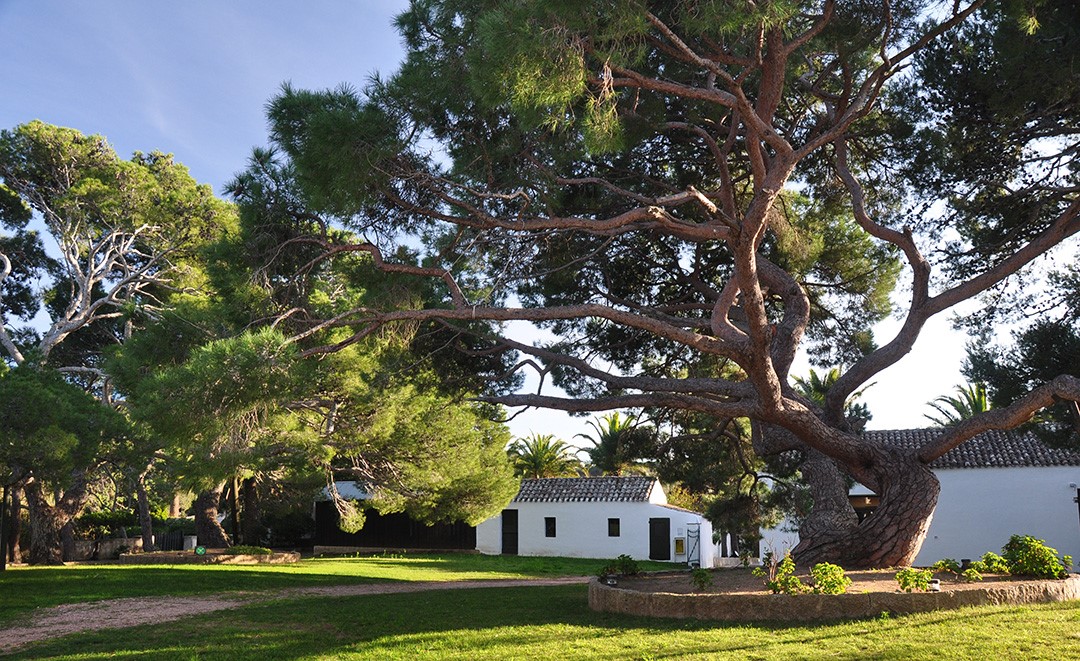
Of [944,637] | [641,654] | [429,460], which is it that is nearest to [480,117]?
[641,654]

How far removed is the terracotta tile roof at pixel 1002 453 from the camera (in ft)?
73.5

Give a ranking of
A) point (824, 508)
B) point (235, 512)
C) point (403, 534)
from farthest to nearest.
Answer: point (403, 534) < point (235, 512) < point (824, 508)

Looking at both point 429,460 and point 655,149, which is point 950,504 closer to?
point 429,460

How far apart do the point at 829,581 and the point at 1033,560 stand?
3.22 meters

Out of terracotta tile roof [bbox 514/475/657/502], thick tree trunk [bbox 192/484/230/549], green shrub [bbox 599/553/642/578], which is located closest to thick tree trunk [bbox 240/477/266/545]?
thick tree trunk [bbox 192/484/230/549]

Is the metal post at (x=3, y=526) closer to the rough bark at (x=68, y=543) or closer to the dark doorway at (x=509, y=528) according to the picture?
the rough bark at (x=68, y=543)

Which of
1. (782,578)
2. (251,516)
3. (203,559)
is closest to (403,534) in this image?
(251,516)

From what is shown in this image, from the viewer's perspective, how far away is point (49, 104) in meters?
7.84

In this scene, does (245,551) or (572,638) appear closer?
(572,638)

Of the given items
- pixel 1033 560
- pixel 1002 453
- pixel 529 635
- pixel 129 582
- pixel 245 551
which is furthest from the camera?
pixel 1002 453

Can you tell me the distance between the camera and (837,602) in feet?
29.5

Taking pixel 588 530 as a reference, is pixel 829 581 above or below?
above

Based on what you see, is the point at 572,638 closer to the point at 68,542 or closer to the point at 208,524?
the point at 208,524

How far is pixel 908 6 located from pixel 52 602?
46.6ft
